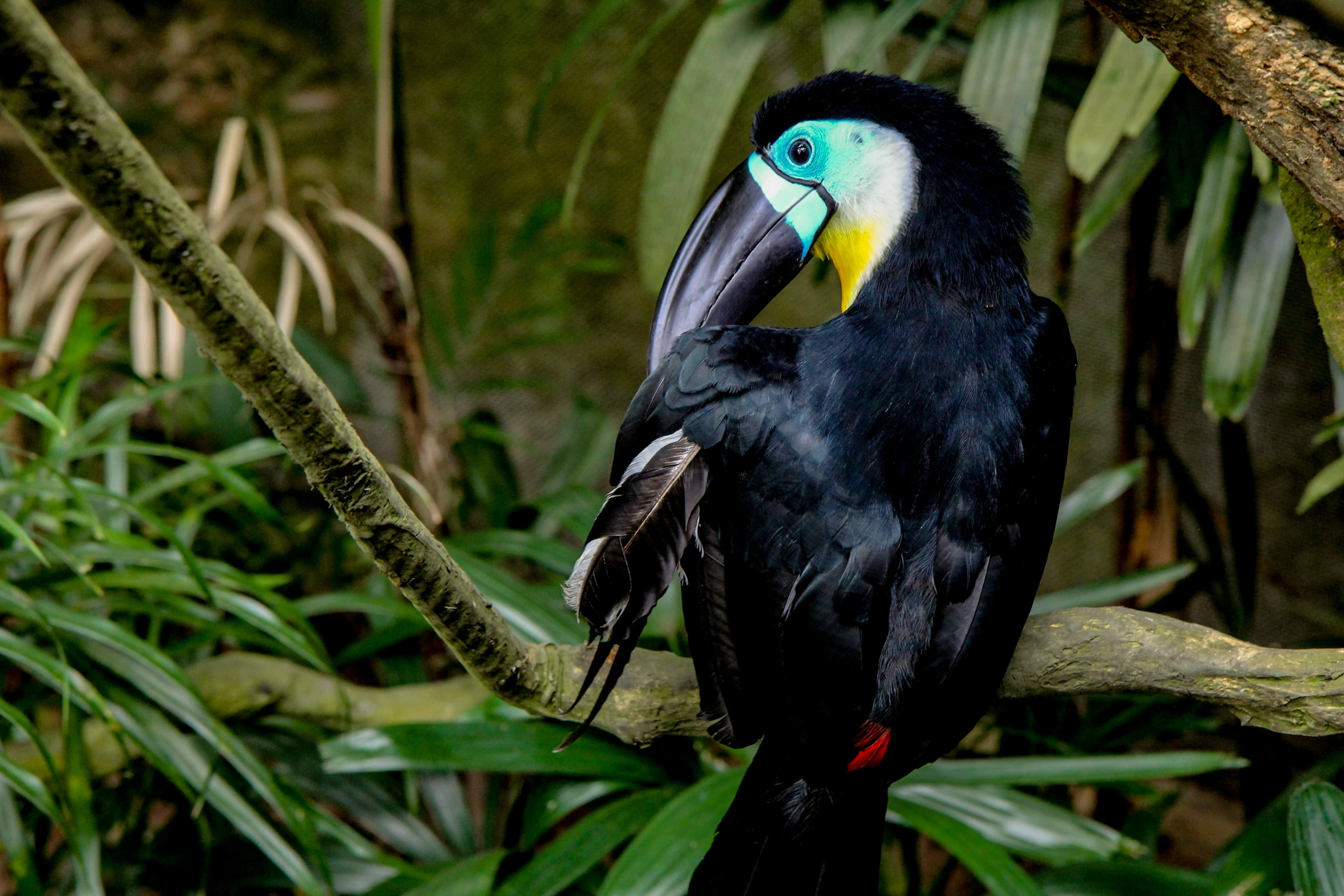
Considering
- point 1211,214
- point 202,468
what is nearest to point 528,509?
point 202,468

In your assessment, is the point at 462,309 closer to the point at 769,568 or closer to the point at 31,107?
the point at 769,568

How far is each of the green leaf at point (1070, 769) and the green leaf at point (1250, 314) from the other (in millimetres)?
443

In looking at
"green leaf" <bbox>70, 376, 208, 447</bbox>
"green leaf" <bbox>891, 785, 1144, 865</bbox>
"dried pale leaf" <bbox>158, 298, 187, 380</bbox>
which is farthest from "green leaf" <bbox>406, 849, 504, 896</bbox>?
"dried pale leaf" <bbox>158, 298, 187, 380</bbox>

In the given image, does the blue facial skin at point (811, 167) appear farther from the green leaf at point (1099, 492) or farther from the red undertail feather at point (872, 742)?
the green leaf at point (1099, 492)

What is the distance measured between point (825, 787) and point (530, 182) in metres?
1.93

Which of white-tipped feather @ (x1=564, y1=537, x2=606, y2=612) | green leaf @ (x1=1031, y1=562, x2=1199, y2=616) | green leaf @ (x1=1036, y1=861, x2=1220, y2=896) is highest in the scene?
white-tipped feather @ (x1=564, y1=537, x2=606, y2=612)

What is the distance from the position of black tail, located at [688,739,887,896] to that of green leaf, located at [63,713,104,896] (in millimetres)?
706

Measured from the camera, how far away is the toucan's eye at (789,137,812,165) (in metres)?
1.07

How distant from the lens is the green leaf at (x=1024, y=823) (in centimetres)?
125

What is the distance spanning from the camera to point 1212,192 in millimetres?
1303

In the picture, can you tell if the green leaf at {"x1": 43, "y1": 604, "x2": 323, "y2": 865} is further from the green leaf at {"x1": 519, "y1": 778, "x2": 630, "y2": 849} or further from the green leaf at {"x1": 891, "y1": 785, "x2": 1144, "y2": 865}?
the green leaf at {"x1": 891, "y1": 785, "x2": 1144, "y2": 865}

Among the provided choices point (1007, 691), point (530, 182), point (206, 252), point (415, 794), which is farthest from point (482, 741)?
point (530, 182)

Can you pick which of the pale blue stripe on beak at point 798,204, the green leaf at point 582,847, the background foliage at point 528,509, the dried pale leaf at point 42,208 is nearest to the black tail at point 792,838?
the background foliage at point 528,509

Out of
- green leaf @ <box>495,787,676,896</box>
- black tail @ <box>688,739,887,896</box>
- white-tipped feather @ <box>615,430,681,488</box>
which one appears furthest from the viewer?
green leaf @ <box>495,787,676,896</box>
